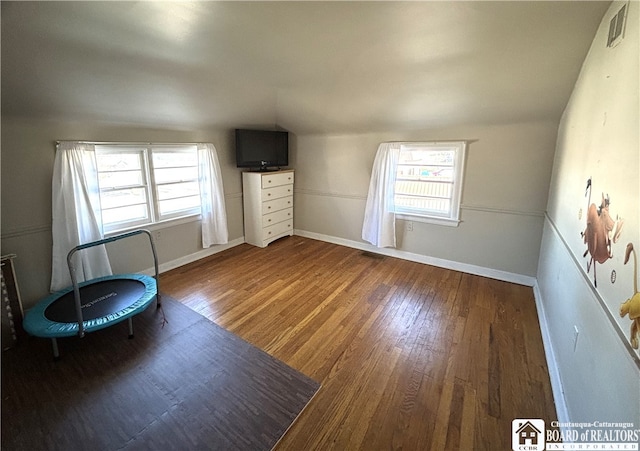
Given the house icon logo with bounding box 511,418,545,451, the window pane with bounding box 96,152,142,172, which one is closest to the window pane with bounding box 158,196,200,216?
the window pane with bounding box 96,152,142,172

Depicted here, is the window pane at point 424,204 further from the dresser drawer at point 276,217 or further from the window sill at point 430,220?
the dresser drawer at point 276,217

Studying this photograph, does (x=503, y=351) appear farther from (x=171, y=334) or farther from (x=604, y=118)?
(x=171, y=334)

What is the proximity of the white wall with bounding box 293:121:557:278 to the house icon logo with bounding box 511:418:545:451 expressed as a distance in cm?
220

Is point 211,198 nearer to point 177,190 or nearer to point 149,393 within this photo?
point 177,190

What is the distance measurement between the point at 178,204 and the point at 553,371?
4322 mm

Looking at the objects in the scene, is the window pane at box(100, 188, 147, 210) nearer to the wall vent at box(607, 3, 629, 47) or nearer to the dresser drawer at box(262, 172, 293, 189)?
the dresser drawer at box(262, 172, 293, 189)

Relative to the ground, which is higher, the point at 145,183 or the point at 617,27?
the point at 617,27

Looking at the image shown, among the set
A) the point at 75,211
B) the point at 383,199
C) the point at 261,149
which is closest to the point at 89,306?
the point at 75,211

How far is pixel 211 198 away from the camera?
4.05 metres

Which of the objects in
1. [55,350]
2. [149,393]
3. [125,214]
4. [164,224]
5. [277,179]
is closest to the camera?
[149,393]

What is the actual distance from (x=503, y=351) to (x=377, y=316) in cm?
106

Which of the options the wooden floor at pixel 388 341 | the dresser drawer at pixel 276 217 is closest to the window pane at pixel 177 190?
the wooden floor at pixel 388 341

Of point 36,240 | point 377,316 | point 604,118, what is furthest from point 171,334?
point 604,118

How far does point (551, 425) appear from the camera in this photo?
65.2 inches
